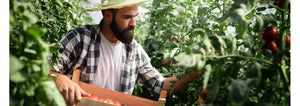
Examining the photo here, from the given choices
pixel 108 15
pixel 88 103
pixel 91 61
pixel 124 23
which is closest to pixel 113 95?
pixel 88 103

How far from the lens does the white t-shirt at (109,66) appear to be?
5.33 ft

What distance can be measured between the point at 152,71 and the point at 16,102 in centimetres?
127

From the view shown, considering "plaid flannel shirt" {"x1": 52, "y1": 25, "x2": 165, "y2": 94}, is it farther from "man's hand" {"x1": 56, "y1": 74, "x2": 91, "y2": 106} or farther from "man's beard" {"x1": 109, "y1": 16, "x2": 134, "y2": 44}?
"man's hand" {"x1": 56, "y1": 74, "x2": 91, "y2": 106}

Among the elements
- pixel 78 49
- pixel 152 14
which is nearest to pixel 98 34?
pixel 78 49

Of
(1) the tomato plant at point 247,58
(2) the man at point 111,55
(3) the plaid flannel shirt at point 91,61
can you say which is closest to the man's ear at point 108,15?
(2) the man at point 111,55

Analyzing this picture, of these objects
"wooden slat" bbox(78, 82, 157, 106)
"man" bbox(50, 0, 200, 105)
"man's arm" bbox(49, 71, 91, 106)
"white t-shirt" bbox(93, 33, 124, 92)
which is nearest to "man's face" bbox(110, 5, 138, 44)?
"man" bbox(50, 0, 200, 105)

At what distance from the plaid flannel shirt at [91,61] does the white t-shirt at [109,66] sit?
43 millimetres

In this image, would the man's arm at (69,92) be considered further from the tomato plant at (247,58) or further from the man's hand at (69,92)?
the tomato plant at (247,58)

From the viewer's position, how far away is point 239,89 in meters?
0.49

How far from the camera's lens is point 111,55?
170cm

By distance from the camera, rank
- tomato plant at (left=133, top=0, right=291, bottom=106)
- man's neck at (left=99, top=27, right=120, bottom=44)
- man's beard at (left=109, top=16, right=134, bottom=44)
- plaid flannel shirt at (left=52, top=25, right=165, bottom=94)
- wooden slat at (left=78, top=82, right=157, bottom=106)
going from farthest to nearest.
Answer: man's neck at (left=99, top=27, right=120, bottom=44) → man's beard at (left=109, top=16, right=134, bottom=44) → plaid flannel shirt at (left=52, top=25, right=165, bottom=94) → wooden slat at (left=78, top=82, right=157, bottom=106) → tomato plant at (left=133, top=0, right=291, bottom=106)

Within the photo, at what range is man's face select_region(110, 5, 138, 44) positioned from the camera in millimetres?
1576

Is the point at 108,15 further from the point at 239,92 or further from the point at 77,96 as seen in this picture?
the point at 239,92

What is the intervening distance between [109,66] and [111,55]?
3.6 inches
